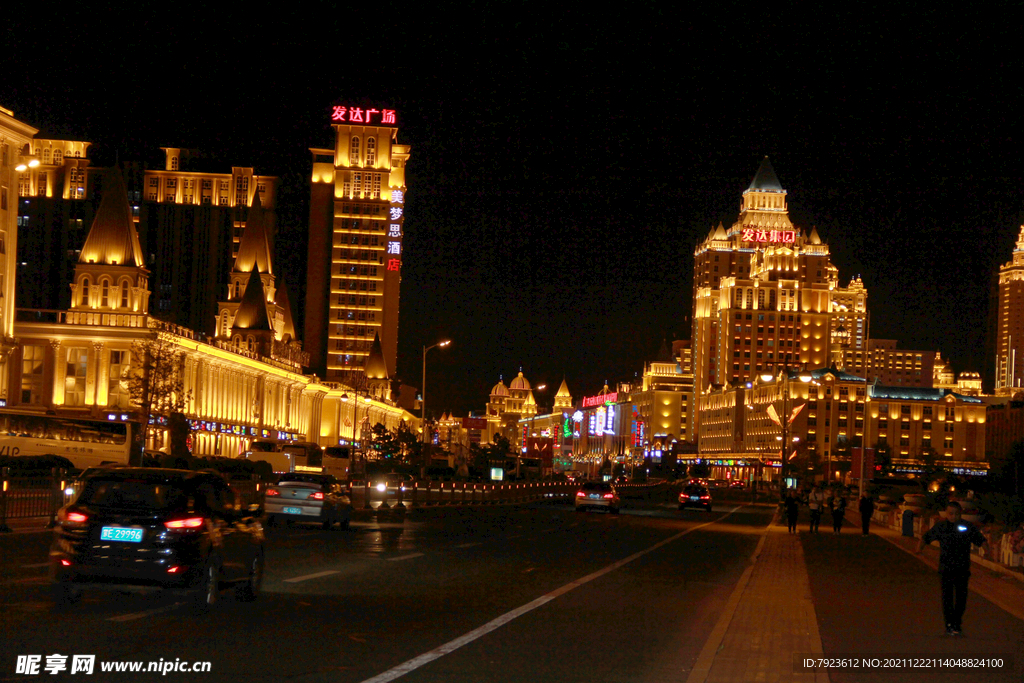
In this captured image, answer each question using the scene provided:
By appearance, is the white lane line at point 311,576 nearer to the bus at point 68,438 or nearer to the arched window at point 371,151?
the bus at point 68,438

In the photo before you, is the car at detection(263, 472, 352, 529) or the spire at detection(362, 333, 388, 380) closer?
the car at detection(263, 472, 352, 529)

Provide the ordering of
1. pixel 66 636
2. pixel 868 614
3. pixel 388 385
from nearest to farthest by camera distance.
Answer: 1. pixel 66 636
2. pixel 868 614
3. pixel 388 385

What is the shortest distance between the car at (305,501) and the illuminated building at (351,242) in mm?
139244

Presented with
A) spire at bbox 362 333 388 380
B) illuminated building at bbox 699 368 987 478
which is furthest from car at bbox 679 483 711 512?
illuminated building at bbox 699 368 987 478

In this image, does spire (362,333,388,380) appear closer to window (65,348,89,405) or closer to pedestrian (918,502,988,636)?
window (65,348,89,405)

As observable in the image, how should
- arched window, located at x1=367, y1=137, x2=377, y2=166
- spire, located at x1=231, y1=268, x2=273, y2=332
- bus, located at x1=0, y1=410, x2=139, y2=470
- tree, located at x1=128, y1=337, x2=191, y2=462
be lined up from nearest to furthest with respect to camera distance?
bus, located at x1=0, y1=410, x2=139, y2=470, tree, located at x1=128, y1=337, x2=191, y2=462, spire, located at x1=231, y1=268, x2=273, y2=332, arched window, located at x1=367, y1=137, x2=377, y2=166

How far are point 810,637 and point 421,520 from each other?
2865cm

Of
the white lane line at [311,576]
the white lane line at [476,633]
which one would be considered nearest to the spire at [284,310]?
the white lane line at [476,633]

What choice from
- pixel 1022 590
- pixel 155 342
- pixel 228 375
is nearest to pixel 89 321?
pixel 155 342

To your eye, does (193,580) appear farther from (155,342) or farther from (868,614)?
(155,342)

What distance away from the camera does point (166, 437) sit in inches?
3413

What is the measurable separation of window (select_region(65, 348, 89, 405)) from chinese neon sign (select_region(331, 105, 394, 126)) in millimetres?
92829

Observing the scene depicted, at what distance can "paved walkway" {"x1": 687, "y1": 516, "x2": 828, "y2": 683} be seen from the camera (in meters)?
11.1

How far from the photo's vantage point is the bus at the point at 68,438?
1999 inches
